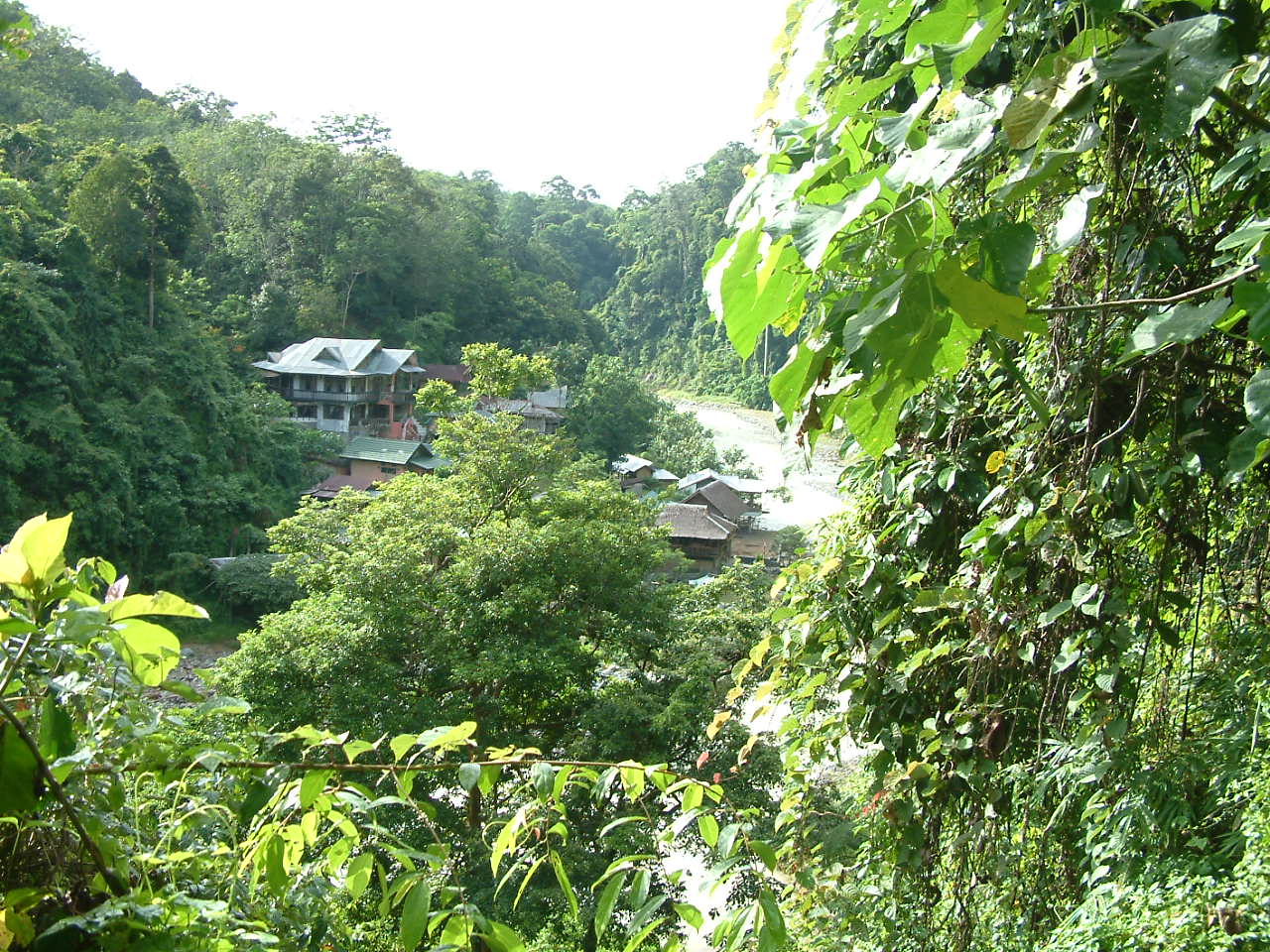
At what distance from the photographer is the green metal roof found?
17.6m

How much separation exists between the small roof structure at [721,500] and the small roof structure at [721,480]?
1.00 feet

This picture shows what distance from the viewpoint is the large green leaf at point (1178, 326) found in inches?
21.8

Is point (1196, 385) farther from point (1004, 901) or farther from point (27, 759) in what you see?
point (27, 759)

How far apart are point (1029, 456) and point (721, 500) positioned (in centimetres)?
1671

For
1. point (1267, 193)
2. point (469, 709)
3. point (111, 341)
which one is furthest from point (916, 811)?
point (111, 341)

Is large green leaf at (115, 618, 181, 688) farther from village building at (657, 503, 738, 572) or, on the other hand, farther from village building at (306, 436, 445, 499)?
village building at (306, 436, 445, 499)

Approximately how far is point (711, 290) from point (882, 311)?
13cm

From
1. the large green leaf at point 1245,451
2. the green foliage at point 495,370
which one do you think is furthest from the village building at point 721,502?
the large green leaf at point 1245,451

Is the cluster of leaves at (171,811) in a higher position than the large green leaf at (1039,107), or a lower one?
lower

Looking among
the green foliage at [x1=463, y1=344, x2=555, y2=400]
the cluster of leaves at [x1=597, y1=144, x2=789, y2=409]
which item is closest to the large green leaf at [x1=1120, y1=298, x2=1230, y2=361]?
the green foliage at [x1=463, y1=344, x2=555, y2=400]

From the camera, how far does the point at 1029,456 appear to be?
1.24m

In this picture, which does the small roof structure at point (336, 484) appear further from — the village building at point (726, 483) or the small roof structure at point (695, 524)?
the village building at point (726, 483)

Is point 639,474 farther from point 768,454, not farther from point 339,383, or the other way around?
point 768,454

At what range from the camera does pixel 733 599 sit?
8.80 meters
